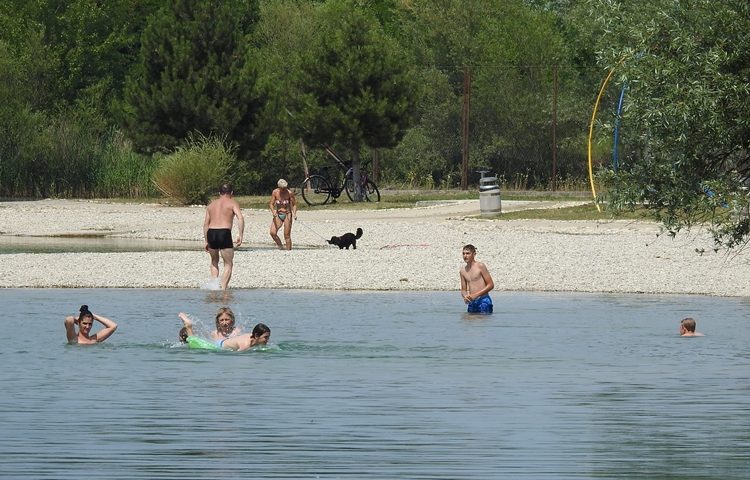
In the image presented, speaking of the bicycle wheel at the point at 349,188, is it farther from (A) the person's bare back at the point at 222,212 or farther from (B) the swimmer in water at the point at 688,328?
(B) the swimmer in water at the point at 688,328

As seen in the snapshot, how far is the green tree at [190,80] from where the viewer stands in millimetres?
50438

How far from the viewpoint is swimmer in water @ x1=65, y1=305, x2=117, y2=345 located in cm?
1834

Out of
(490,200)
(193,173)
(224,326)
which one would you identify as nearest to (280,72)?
(193,173)

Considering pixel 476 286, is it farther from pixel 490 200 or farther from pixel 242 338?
pixel 490 200

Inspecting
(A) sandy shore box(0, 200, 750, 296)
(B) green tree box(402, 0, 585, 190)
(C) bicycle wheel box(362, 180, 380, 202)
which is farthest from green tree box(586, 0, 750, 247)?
(B) green tree box(402, 0, 585, 190)

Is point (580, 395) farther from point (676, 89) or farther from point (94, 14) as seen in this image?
point (94, 14)

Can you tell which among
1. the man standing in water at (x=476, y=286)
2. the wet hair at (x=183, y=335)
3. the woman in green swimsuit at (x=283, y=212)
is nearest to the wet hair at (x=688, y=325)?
the man standing in water at (x=476, y=286)

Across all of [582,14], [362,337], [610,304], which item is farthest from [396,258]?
[582,14]

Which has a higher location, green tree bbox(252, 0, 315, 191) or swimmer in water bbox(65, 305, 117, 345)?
green tree bbox(252, 0, 315, 191)

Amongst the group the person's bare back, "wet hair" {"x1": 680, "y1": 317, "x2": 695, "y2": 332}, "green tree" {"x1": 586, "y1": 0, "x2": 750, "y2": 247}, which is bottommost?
"wet hair" {"x1": 680, "y1": 317, "x2": 695, "y2": 332}

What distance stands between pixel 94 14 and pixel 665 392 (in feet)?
172

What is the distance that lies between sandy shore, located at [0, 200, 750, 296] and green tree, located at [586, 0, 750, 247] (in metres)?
6.58

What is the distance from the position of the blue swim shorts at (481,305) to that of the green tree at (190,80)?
29700 mm

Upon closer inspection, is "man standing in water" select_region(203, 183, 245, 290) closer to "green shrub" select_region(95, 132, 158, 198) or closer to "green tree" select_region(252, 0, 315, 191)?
"green tree" select_region(252, 0, 315, 191)
